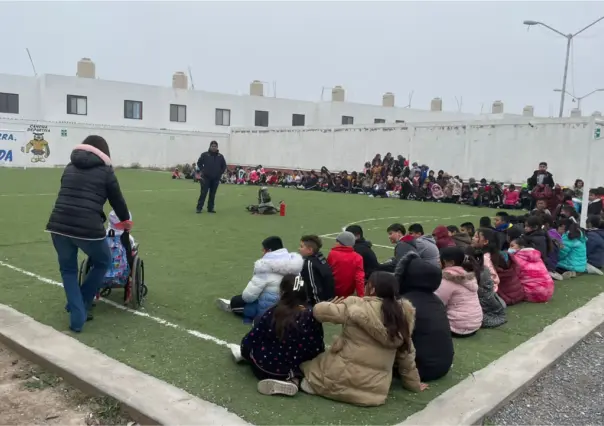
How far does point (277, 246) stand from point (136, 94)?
3704 centimetres

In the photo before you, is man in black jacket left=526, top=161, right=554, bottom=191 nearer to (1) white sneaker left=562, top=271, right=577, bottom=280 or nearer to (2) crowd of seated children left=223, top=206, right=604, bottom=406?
(1) white sneaker left=562, top=271, right=577, bottom=280

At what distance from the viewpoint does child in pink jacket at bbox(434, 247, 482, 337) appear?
5305 millimetres

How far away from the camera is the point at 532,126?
21500mm

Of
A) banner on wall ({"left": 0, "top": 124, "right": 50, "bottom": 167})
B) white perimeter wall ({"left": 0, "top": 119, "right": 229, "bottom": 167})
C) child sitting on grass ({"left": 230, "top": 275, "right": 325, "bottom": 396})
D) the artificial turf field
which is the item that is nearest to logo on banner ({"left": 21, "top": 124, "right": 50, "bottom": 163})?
banner on wall ({"left": 0, "top": 124, "right": 50, "bottom": 167})

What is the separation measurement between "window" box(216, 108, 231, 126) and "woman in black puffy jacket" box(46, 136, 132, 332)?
38.8m

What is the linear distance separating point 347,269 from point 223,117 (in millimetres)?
38883

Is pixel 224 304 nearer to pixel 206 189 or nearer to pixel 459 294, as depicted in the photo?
pixel 459 294

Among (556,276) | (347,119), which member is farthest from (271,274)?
(347,119)

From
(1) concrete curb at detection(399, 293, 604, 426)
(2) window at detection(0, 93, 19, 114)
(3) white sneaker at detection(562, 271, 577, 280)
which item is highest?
(2) window at detection(0, 93, 19, 114)

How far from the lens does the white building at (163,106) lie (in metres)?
36.6

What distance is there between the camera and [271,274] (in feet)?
17.4

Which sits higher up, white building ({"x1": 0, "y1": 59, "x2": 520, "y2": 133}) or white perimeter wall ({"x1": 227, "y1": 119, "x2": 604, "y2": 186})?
white building ({"x1": 0, "y1": 59, "x2": 520, "y2": 133})

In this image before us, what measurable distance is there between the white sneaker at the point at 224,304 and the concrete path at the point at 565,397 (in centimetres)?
294

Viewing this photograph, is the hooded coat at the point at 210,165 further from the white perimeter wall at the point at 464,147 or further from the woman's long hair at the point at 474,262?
the white perimeter wall at the point at 464,147
